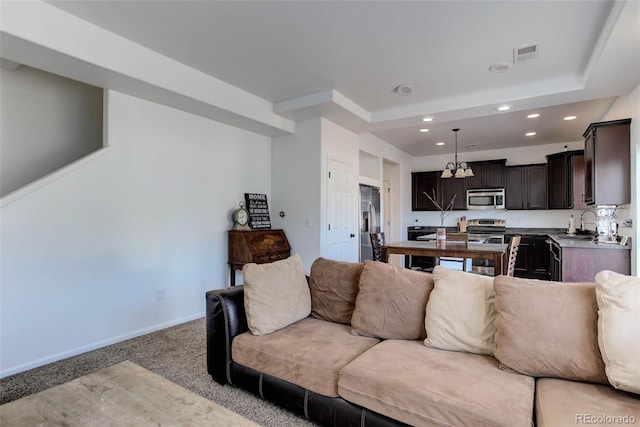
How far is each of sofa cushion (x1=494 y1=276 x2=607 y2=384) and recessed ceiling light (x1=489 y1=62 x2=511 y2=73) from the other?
2.40 m

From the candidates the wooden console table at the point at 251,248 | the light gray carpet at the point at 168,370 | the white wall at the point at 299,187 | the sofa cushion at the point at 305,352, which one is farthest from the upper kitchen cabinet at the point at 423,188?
the sofa cushion at the point at 305,352

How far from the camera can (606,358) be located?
1.44m

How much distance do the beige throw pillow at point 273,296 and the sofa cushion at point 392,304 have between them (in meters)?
0.44

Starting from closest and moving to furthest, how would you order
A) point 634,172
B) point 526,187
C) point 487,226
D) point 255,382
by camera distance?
point 255,382 < point 634,172 < point 526,187 < point 487,226

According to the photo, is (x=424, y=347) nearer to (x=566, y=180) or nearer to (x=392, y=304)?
(x=392, y=304)

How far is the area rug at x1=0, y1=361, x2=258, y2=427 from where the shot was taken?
1.26 metres

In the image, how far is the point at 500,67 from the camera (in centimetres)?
330

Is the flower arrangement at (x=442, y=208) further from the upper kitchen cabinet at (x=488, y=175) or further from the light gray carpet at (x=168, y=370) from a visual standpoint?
the light gray carpet at (x=168, y=370)

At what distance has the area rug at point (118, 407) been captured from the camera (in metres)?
1.26

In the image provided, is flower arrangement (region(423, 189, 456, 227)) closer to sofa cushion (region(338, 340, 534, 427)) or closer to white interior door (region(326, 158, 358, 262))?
white interior door (region(326, 158, 358, 262))

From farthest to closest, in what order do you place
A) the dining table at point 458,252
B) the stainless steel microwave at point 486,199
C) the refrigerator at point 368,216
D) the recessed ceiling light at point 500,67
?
the stainless steel microwave at point 486,199, the refrigerator at point 368,216, the dining table at point 458,252, the recessed ceiling light at point 500,67

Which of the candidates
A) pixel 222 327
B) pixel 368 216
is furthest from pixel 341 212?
pixel 222 327

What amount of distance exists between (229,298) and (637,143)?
414cm

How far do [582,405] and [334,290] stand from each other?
150 cm
